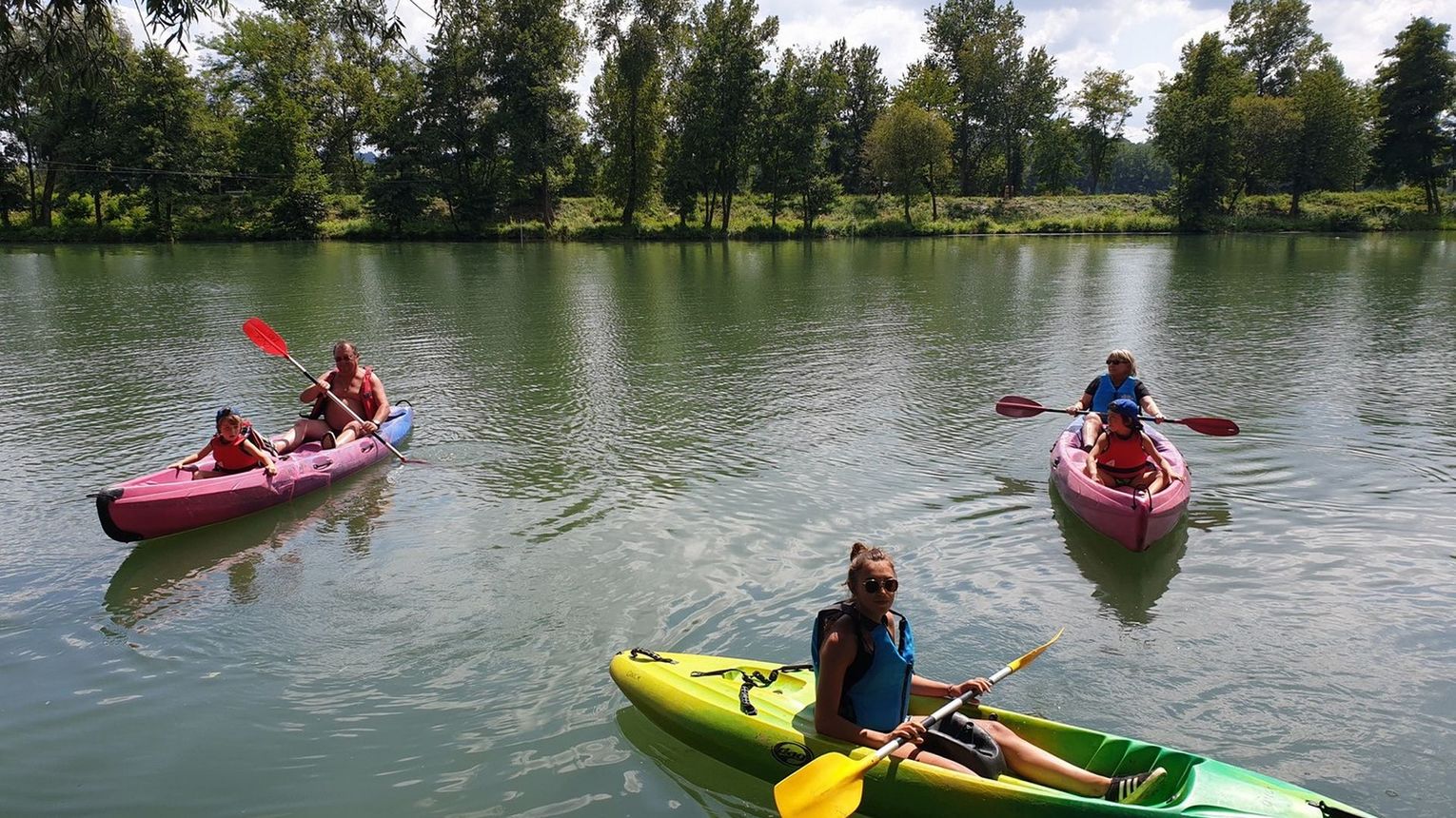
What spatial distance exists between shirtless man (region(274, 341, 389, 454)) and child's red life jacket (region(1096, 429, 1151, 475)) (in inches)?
304

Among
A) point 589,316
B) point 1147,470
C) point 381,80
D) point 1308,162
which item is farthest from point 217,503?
point 1308,162

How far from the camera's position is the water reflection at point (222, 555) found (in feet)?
23.1

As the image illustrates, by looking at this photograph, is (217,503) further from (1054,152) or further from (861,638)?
(1054,152)

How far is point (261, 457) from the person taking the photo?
8.63 meters

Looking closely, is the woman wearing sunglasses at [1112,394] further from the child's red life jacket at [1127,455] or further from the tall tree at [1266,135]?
the tall tree at [1266,135]

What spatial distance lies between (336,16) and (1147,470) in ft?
25.5

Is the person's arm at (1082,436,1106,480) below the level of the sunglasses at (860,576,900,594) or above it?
below

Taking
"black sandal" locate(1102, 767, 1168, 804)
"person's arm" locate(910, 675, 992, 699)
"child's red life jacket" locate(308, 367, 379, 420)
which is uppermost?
"child's red life jacket" locate(308, 367, 379, 420)

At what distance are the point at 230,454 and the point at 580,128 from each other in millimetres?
46378

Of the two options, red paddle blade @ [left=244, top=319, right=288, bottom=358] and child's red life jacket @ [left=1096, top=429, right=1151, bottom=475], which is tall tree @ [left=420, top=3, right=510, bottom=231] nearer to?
red paddle blade @ [left=244, top=319, right=288, bottom=358]

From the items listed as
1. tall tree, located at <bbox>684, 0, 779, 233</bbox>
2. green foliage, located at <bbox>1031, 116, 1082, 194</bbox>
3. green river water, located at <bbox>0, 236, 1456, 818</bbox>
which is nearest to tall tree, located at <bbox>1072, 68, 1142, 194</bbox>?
green foliage, located at <bbox>1031, 116, 1082, 194</bbox>

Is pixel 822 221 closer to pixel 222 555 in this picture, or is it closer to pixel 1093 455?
pixel 1093 455

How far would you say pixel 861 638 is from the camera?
4.23 metres

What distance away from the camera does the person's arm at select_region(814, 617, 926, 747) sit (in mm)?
4176
